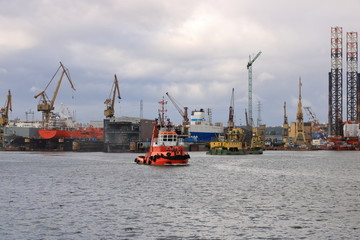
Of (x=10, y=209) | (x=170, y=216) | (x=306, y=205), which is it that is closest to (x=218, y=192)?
(x=306, y=205)

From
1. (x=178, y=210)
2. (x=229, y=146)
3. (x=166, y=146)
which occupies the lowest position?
(x=178, y=210)

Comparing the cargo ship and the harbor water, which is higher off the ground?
the cargo ship

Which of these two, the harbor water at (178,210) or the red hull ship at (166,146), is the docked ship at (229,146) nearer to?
the red hull ship at (166,146)

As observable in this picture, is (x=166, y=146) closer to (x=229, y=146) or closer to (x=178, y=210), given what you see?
(x=178, y=210)

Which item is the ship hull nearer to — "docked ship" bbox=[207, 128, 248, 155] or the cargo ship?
the cargo ship

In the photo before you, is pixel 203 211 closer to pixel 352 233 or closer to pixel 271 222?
pixel 271 222

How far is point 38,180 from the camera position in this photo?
75125 mm

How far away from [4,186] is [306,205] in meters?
41.4

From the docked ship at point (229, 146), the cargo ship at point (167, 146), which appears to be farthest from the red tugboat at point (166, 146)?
the docked ship at point (229, 146)

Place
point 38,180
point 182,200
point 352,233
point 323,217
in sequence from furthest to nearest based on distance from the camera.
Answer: point 38,180 < point 182,200 < point 323,217 < point 352,233

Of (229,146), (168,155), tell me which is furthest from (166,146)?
(229,146)

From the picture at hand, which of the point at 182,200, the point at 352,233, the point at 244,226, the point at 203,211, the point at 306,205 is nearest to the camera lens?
the point at 352,233

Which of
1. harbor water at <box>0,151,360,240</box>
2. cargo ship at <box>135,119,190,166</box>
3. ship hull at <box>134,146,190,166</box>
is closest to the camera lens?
harbor water at <box>0,151,360,240</box>

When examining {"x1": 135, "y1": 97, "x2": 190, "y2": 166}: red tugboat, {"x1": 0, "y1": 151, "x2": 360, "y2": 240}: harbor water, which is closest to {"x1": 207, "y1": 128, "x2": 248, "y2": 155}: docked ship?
{"x1": 135, "y1": 97, "x2": 190, "y2": 166}: red tugboat
